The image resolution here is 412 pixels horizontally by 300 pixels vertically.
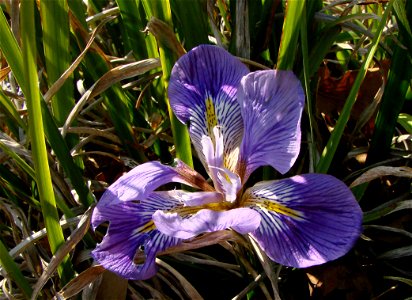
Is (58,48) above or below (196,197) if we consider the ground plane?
above

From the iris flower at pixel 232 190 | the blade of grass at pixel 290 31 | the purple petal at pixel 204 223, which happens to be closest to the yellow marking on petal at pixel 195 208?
the iris flower at pixel 232 190

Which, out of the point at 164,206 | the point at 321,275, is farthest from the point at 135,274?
the point at 321,275

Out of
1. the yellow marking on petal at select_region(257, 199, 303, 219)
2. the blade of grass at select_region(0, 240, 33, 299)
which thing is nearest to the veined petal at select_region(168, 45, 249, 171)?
the yellow marking on petal at select_region(257, 199, 303, 219)

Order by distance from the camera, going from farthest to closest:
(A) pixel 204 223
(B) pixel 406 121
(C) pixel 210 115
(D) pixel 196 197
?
1. (B) pixel 406 121
2. (C) pixel 210 115
3. (D) pixel 196 197
4. (A) pixel 204 223

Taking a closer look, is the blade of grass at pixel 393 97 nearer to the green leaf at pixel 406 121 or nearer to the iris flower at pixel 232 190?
the green leaf at pixel 406 121

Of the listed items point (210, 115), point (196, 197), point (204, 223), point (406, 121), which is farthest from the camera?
point (406, 121)

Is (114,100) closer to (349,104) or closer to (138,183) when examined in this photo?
(138,183)

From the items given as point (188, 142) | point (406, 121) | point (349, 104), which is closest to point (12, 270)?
point (188, 142)

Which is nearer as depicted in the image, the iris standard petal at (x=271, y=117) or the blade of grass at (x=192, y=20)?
the iris standard petal at (x=271, y=117)
